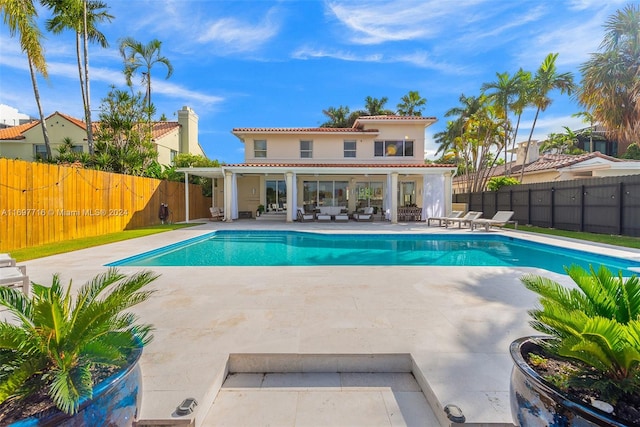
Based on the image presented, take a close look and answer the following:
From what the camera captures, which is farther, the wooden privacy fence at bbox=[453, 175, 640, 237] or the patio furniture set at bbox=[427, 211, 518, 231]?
the patio furniture set at bbox=[427, 211, 518, 231]

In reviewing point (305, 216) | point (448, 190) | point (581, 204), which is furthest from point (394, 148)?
point (581, 204)

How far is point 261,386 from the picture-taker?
289cm

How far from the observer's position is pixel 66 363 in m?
1.67

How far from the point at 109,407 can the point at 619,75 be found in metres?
14.9

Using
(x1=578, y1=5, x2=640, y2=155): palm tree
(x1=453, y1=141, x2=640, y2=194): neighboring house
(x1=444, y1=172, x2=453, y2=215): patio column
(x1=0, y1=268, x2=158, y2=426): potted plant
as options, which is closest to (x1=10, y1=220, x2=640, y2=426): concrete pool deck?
(x1=0, y1=268, x2=158, y2=426): potted plant

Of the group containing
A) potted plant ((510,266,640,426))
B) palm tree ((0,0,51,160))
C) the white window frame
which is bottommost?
potted plant ((510,266,640,426))

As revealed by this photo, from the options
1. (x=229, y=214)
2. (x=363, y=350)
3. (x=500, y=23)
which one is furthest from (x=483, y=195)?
(x=363, y=350)

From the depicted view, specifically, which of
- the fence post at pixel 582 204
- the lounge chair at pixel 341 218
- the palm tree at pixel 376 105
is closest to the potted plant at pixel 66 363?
the fence post at pixel 582 204

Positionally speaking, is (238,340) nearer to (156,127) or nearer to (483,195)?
(483,195)

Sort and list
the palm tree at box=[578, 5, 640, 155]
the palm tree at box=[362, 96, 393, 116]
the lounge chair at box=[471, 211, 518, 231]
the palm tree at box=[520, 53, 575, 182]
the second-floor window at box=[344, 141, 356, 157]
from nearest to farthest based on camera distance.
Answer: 1. the palm tree at box=[578, 5, 640, 155]
2. the lounge chair at box=[471, 211, 518, 231]
3. the palm tree at box=[520, 53, 575, 182]
4. the second-floor window at box=[344, 141, 356, 157]
5. the palm tree at box=[362, 96, 393, 116]

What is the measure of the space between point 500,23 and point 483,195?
40.5 feet

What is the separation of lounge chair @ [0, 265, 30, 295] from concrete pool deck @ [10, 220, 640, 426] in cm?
106

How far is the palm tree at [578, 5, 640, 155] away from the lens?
32.7 feet

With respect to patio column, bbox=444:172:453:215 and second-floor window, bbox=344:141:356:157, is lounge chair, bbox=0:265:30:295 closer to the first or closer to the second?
patio column, bbox=444:172:453:215
